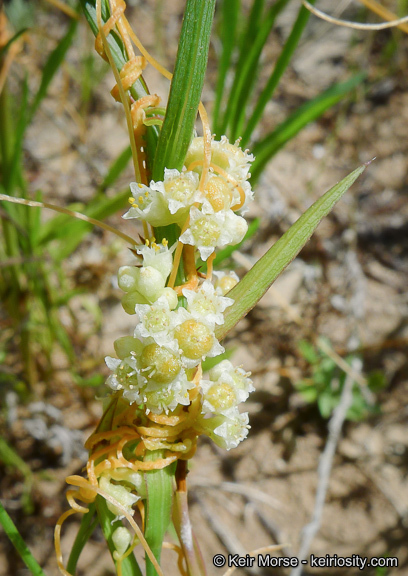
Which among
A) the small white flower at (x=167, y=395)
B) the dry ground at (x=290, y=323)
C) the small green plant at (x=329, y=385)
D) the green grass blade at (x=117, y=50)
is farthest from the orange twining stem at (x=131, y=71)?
the small green plant at (x=329, y=385)

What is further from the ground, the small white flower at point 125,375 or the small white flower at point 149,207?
the small white flower at point 149,207

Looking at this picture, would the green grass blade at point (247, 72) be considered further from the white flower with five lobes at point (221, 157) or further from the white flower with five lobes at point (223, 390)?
the white flower with five lobes at point (223, 390)

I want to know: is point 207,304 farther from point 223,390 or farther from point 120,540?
point 120,540

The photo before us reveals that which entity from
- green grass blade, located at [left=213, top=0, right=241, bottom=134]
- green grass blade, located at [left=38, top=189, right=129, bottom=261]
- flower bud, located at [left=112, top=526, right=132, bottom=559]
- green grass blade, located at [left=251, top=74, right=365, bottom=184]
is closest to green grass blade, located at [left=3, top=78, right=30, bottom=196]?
green grass blade, located at [left=38, top=189, right=129, bottom=261]

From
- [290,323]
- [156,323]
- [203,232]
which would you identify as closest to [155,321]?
[156,323]

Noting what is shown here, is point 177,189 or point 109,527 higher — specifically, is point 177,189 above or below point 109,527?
above

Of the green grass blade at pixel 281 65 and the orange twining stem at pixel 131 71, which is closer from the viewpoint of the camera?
the orange twining stem at pixel 131 71
